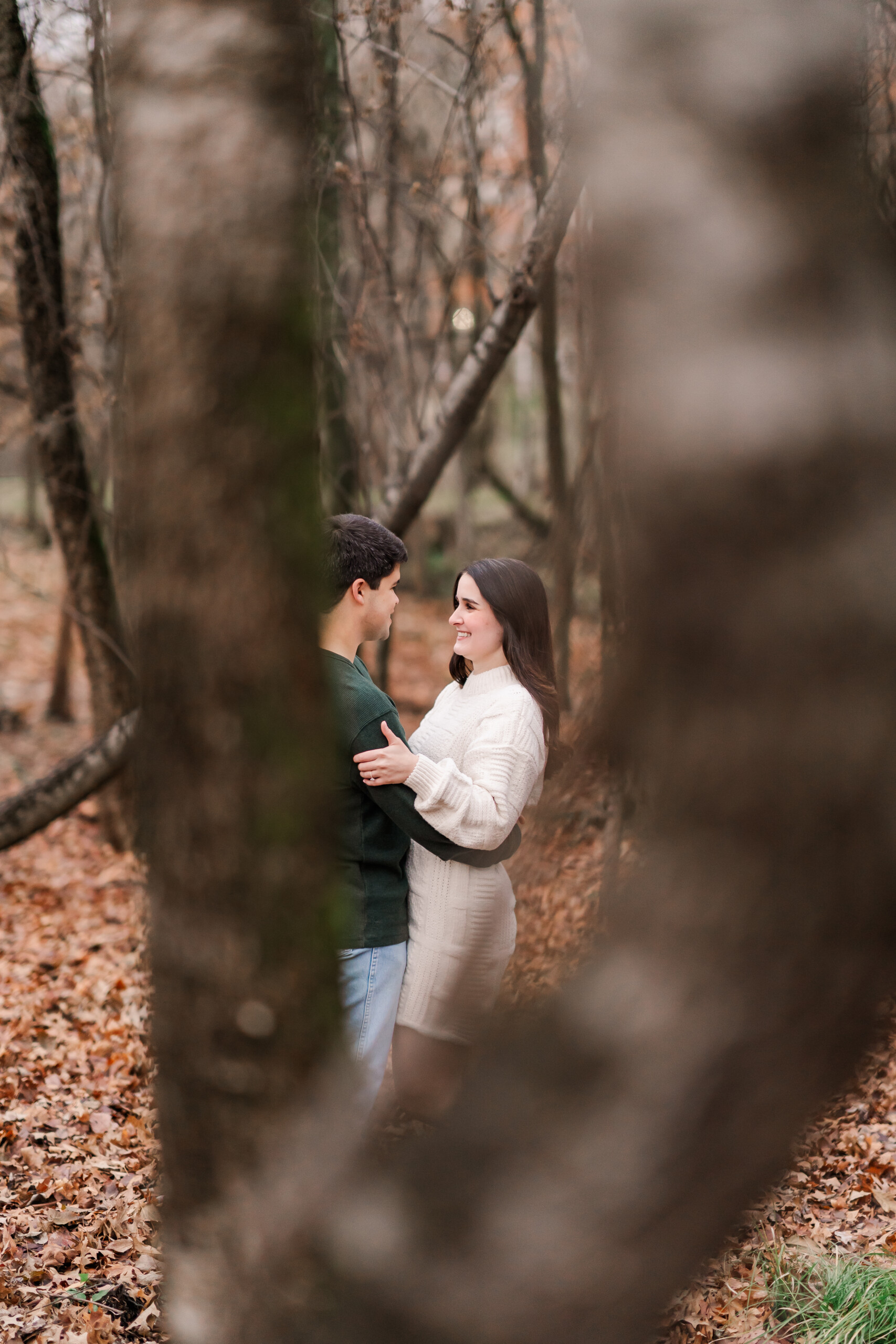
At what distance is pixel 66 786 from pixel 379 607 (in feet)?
12.2

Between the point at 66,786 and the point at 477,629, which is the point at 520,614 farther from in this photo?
the point at 66,786

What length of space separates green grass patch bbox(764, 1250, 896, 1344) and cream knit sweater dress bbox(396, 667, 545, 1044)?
1.55 meters

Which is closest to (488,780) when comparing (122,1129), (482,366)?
(122,1129)

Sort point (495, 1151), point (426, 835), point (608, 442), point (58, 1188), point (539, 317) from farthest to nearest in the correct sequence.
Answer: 1. point (539, 317)
2. point (58, 1188)
3. point (426, 835)
4. point (495, 1151)
5. point (608, 442)

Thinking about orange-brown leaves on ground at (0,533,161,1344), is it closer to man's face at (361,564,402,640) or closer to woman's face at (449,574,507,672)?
man's face at (361,564,402,640)

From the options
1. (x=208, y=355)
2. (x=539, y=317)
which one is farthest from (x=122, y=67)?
(x=539, y=317)

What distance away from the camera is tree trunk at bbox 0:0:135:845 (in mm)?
6023

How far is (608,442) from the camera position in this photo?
0.83m

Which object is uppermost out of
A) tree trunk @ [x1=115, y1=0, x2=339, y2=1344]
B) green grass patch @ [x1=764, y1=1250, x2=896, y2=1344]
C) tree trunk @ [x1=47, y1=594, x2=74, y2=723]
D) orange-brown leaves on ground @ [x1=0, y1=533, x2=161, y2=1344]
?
tree trunk @ [x1=115, y1=0, x2=339, y2=1344]

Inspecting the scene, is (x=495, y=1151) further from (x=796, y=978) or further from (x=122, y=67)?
(x=122, y=67)

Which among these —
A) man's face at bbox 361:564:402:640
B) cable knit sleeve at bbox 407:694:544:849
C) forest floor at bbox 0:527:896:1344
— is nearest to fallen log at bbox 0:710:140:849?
forest floor at bbox 0:527:896:1344

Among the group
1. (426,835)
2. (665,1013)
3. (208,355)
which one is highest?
(208,355)

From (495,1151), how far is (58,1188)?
360cm

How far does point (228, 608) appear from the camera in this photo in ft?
3.99
